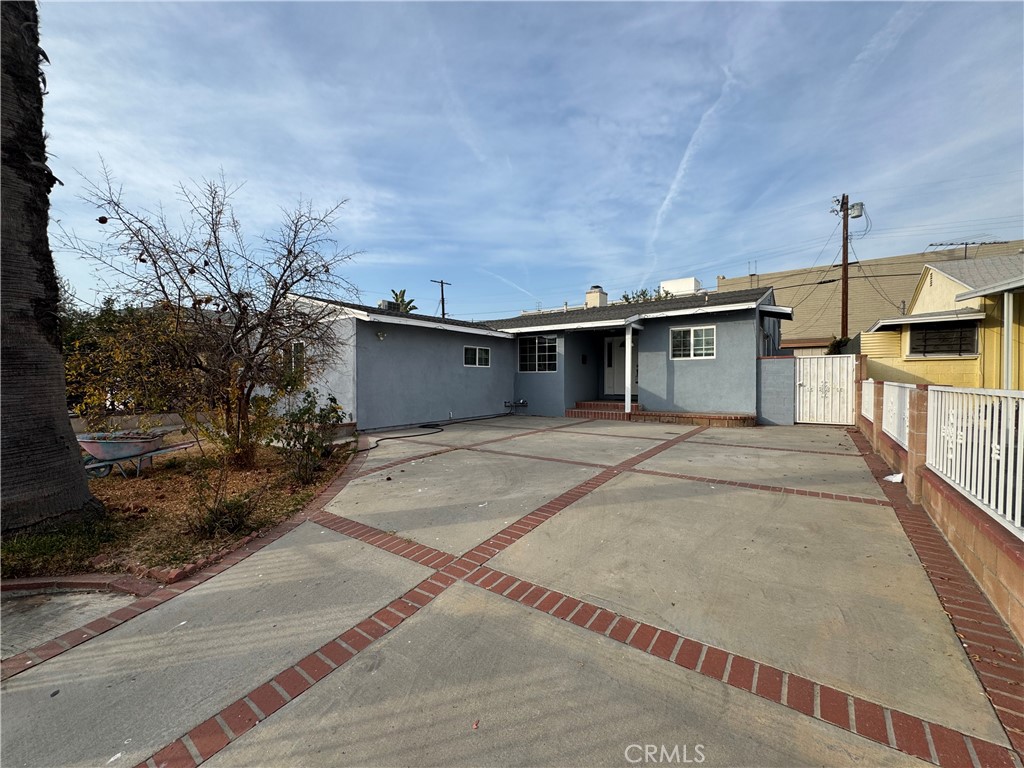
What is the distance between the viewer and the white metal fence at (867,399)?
8.03 m

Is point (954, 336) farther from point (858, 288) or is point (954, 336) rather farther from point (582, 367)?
point (858, 288)

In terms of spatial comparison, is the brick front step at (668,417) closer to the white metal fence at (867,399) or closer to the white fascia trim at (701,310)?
the white metal fence at (867,399)

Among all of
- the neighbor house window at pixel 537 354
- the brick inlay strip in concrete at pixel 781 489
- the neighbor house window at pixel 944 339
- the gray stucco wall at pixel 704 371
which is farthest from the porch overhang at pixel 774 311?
the brick inlay strip in concrete at pixel 781 489

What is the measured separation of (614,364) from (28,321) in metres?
14.0

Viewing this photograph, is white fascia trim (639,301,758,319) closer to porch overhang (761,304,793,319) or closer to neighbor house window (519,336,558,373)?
porch overhang (761,304,793,319)

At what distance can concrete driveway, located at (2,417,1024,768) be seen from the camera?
168 cm

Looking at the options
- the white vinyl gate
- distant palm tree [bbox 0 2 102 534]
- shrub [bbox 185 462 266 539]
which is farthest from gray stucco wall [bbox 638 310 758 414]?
distant palm tree [bbox 0 2 102 534]

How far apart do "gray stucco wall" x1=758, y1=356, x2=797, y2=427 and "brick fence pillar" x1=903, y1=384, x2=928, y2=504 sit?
734 centimetres

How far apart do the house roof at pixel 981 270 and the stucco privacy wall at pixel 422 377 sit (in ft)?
44.6

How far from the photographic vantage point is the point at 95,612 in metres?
2.76

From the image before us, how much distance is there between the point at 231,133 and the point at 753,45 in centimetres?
889

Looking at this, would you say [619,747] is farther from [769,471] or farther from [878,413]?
[878,413]

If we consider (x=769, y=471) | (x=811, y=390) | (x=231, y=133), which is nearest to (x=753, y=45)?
(x=769, y=471)

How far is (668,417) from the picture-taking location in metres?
12.1
